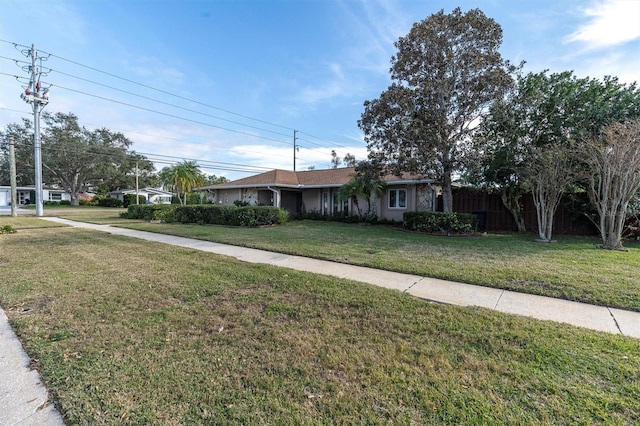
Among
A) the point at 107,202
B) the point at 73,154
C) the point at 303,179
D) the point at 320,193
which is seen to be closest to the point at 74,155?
the point at 73,154

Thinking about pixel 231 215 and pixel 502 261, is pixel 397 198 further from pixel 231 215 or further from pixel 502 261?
pixel 502 261

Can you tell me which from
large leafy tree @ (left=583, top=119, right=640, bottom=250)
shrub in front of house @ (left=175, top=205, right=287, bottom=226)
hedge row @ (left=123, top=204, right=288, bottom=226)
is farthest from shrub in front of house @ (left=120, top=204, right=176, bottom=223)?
large leafy tree @ (left=583, top=119, right=640, bottom=250)

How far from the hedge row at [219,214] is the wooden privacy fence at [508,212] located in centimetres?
874

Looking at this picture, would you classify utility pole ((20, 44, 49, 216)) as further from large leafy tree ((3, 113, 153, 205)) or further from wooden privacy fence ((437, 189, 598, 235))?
wooden privacy fence ((437, 189, 598, 235))

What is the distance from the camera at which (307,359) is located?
2811 millimetres

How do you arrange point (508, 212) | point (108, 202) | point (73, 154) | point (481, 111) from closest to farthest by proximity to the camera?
point (481, 111) < point (508, 212) < point (73, 154) < point (108, 202)

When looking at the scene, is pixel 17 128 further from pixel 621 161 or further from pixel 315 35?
pixel 621 161

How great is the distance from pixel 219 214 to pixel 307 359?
13671mm

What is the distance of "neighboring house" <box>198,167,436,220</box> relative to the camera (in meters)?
15.8

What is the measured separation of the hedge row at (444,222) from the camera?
11.9 meters

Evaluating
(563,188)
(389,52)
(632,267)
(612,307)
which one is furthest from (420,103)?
(612,307)

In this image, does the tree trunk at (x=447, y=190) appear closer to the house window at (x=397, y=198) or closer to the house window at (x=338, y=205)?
the house window at (x=397, y=198)

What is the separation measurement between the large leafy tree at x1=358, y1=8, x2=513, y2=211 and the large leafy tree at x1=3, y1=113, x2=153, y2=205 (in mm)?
44593

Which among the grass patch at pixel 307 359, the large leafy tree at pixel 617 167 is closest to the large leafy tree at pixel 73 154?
the grass patch at pixel 307 359
